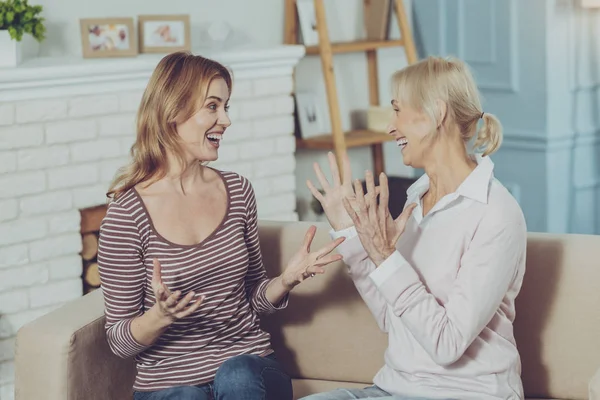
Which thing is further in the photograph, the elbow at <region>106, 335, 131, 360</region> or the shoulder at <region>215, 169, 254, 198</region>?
the shoulder at <region>215, 169, 254, 198</region>

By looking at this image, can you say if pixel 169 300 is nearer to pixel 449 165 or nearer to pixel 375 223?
pixel 375 223

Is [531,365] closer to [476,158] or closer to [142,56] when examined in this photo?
[476,158]

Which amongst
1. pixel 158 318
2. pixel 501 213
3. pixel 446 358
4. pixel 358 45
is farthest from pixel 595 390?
pixel 358 45

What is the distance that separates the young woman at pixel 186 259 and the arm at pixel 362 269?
9 centimetres

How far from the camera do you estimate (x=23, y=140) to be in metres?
3.42

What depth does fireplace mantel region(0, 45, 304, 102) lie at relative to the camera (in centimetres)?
337

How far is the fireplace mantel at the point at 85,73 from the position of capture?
3.37 metres

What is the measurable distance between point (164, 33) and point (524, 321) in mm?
2103

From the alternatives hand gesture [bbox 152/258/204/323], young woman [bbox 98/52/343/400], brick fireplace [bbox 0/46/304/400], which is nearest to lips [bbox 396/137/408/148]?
young woman [bbox 98/52/343/400]

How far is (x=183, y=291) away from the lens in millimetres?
2189

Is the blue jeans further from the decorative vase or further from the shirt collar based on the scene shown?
the decorative vase

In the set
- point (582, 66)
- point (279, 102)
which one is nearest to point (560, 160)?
point (582, 66)

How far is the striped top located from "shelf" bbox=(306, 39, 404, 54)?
90.4 inches

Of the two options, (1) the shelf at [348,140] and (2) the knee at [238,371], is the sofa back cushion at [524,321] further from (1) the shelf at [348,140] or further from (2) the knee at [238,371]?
(1) the shelf at [348,140]
